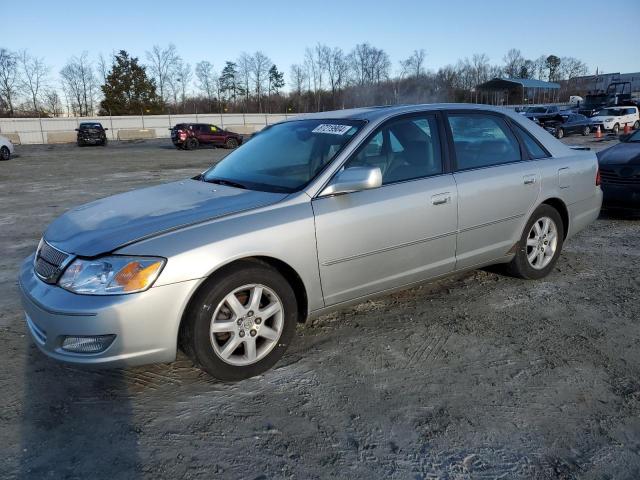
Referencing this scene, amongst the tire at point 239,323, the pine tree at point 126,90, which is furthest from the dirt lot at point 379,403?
the pine tree at point 126,90

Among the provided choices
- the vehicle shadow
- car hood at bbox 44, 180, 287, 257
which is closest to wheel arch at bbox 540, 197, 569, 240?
car hood at bbox 44, 180, 287, 257

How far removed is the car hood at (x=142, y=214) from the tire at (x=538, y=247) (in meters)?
2.38

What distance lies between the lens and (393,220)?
3484 mm

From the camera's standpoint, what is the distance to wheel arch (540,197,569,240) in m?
4.59

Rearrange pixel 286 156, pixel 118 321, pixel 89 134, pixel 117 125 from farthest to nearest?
1. pixel 117 125
2. pixel 89 134
3. pixel 286 156
4. pixel 118 321

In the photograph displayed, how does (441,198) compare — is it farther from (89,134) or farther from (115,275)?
(89,134)

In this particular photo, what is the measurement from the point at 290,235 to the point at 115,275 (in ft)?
3.31

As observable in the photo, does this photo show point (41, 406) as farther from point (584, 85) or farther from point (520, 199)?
point (584, 85)

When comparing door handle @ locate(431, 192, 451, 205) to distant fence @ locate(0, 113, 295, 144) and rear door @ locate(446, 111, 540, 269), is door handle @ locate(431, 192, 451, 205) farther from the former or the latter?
distant fence @ locate(0, 113, 295, 144)

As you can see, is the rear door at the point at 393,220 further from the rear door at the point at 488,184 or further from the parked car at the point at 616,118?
the parked car at the point at 616,118

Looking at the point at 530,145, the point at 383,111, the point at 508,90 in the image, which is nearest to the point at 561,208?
the point at 530,145

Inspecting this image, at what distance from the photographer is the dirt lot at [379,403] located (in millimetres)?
2316

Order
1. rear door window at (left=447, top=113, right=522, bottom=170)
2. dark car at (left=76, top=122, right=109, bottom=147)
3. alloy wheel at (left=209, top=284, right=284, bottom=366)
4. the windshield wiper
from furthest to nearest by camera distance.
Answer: dark car at (left=76, top=122, right=109, bottom=147), rear door window at (left=447, top=113, right=522, bottom=170), the windshield wiper, alloy wheel at (left=209, top=284, right=284, bottom=366)

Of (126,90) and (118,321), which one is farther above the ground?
(126,90)
